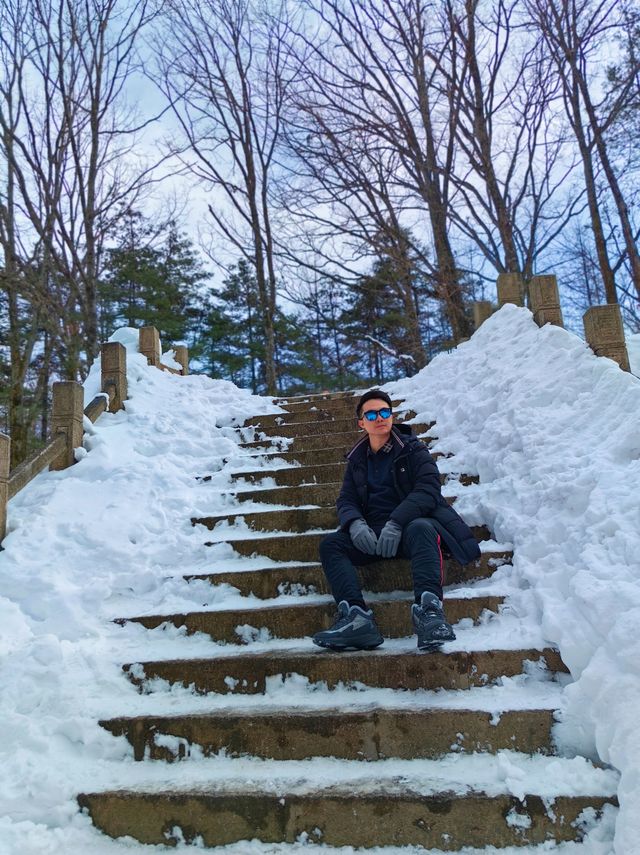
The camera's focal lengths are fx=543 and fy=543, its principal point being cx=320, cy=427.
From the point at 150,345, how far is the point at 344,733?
19.0 feet

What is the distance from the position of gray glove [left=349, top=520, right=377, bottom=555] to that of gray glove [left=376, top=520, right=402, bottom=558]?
0.04 m

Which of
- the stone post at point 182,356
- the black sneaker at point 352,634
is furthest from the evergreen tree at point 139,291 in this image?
the black sneaker at point 352,634

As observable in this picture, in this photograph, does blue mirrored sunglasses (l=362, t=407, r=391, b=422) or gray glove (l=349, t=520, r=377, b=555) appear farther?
blue mirrored sunglasses (l=362, t=407, r=391, b=422)

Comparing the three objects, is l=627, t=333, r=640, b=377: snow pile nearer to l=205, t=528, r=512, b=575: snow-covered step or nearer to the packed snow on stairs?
the packed snow on stairs

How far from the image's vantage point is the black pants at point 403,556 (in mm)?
2648

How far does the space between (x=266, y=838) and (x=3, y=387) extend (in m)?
12.9

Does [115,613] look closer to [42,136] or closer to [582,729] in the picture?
[582,729]

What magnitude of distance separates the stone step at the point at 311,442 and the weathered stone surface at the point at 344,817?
3217 mm

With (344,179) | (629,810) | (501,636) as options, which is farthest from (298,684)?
(344,179)

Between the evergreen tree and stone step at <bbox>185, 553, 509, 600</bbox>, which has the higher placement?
the evergreen tree

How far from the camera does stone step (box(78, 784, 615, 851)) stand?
182 cm

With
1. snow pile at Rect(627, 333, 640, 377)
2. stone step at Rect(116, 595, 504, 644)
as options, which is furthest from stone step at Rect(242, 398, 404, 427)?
stone step at Rect(116, 595, 504, 644)

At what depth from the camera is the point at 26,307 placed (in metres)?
11.7

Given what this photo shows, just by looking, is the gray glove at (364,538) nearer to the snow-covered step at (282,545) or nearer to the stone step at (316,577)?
the stone step at (316,577)
